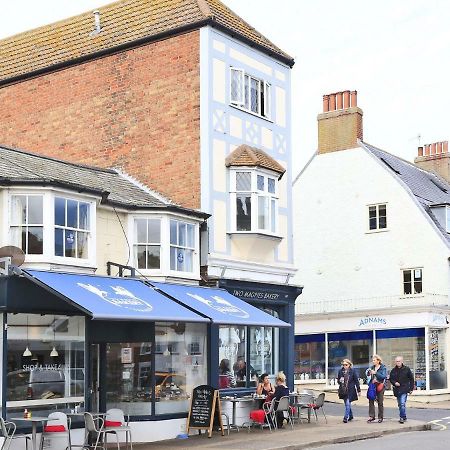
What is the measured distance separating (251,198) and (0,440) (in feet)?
31.3

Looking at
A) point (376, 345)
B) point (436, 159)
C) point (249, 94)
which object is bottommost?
point (376, 345)

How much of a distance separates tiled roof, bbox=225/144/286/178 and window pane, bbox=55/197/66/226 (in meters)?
5.67

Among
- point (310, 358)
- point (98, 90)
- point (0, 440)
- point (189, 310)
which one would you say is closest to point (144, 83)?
point (98, 90)

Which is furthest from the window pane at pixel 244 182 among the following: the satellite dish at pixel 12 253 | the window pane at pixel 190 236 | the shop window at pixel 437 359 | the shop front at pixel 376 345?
the shop window at pixel 437 359

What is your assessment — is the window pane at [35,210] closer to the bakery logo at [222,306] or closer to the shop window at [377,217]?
the bakery logo at [222,306]

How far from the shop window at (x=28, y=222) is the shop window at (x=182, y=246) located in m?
3.82

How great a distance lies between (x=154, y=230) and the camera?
20312mm

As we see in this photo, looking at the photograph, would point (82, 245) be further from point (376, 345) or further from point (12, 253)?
point (376, 345)

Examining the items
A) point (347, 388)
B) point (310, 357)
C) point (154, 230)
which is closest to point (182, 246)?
point (154, 230)

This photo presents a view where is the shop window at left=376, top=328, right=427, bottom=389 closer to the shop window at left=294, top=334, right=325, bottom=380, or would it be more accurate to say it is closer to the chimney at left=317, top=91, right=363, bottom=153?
the shop window at left=294, top=334, right=325, bottom=380

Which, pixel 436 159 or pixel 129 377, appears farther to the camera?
pixel 436 159

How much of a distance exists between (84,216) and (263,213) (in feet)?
19.5

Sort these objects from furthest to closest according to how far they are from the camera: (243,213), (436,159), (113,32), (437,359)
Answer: (436,159) < (437,359) < (113,32) < (243,213)

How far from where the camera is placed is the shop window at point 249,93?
904 inches
